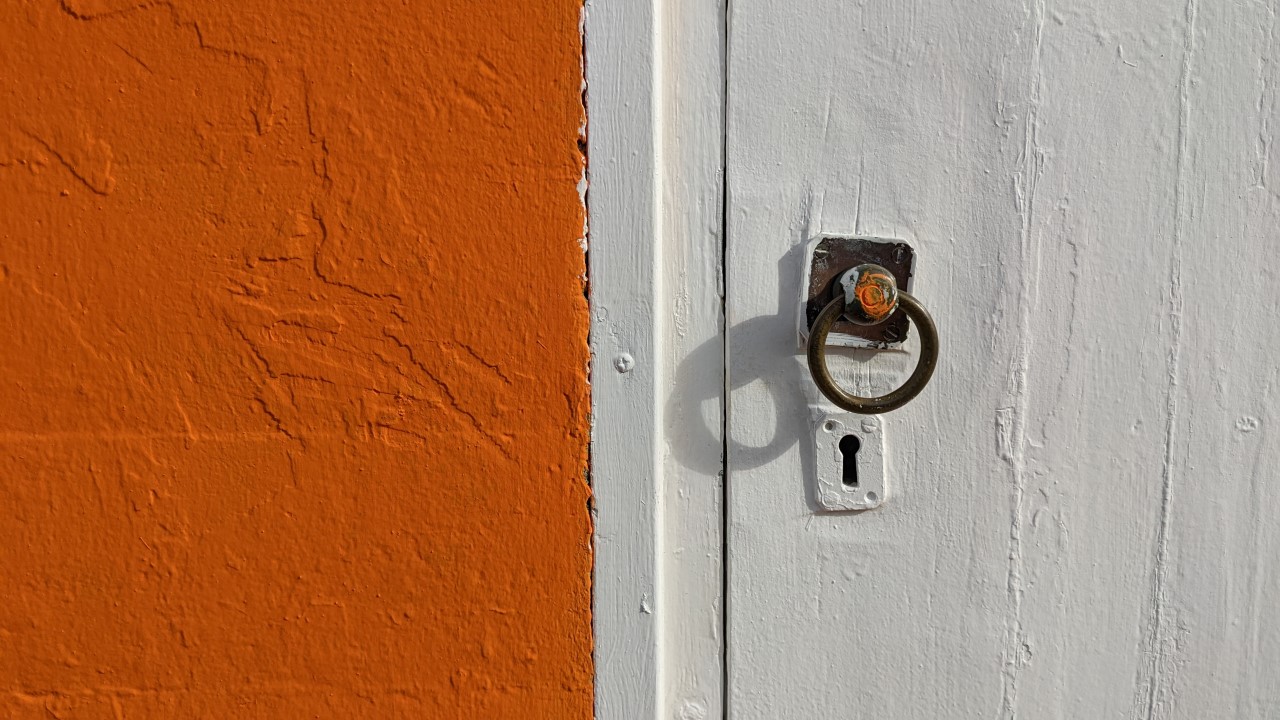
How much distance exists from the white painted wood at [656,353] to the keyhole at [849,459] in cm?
11

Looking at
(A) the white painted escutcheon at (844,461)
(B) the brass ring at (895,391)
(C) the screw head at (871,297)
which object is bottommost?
(A) the white painted escutcheon at (844,461)

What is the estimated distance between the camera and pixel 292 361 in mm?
760

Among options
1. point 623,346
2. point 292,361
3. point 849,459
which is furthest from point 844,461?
point 292,361

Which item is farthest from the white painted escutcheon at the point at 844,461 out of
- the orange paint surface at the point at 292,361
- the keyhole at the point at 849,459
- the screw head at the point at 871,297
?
the orange paint surface at the point at 292,361

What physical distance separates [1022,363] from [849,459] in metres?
0.18

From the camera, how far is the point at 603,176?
76cm

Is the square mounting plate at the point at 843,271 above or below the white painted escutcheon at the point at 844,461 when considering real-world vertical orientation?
above

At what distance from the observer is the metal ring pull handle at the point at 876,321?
736 mm

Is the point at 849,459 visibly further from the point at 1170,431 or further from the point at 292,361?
the point at 292,361

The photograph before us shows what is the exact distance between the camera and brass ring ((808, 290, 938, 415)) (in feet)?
2.41

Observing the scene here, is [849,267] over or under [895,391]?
over

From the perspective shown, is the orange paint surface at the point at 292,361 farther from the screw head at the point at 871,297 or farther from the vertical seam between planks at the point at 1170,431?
the vertical seam between planks at the point at 1170,431

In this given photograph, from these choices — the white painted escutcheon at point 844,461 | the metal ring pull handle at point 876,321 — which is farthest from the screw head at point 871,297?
the white painted escutcheon at point 844,461

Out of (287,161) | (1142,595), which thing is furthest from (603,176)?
(1142,595)
